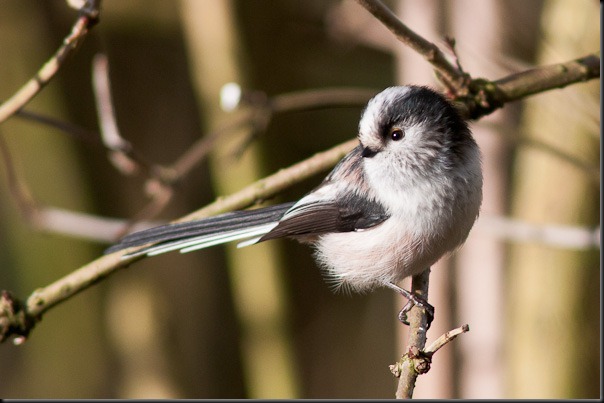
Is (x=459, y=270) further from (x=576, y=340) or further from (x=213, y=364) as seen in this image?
(x=213, y=364)

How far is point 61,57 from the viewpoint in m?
1.69

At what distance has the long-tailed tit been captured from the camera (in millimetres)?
1896

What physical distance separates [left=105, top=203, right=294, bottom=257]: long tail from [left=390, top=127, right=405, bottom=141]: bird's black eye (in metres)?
0.47

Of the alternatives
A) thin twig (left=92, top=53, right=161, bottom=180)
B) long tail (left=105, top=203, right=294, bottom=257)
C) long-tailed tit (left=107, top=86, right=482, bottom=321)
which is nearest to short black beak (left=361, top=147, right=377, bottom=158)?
long-tailed tit (left=107, top=86, right=482, bottom=321)

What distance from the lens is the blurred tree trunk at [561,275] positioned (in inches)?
106

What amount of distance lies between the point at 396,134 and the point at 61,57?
0.88m

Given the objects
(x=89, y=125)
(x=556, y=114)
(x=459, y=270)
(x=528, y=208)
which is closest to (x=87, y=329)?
(x=89, y=125)

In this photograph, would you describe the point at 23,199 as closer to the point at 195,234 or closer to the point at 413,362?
the point at 195,234

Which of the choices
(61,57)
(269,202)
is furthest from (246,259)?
(61,57)

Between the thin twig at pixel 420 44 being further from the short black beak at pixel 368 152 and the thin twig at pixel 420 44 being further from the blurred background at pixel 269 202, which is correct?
the blurred background at pixel 269 202

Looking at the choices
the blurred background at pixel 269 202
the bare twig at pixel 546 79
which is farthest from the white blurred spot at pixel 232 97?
the bare twig at pixel 546 79

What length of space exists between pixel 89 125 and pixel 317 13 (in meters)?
1.30

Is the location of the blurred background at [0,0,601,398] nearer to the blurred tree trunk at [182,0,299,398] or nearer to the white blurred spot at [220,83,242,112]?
the blurred tree trunk at [182,0,299,398]

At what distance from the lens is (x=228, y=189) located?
301 centimetres
